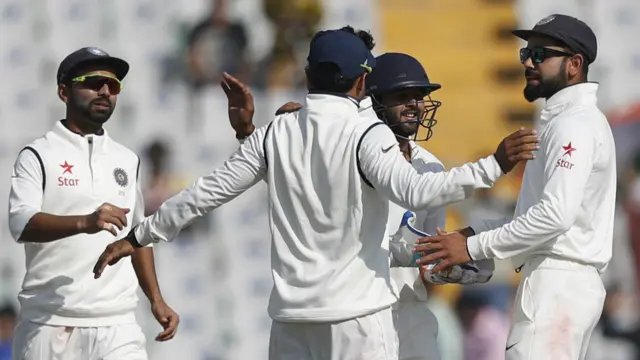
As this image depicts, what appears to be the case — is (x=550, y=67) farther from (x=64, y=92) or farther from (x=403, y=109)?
(x=64, y=92)

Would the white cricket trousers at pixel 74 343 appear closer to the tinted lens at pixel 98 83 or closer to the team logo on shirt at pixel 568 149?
the tinted lens at pixel 98 83

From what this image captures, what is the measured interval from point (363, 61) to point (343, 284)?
0.84 metres

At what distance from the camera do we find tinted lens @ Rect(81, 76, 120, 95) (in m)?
5.75

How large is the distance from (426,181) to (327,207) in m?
0.43

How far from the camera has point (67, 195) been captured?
18.4 feet

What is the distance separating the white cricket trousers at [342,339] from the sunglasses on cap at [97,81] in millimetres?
1511

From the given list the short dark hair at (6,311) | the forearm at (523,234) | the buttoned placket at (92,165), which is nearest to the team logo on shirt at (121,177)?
the buttoned placket at (92,165)

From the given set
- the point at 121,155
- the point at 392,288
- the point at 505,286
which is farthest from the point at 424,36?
the point at 392,288

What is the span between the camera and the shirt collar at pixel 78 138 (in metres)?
5.73

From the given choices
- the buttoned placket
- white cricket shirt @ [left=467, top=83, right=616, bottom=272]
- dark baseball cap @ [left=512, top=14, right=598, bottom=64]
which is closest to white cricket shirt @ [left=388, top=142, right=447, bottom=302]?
white cricket shirt @ [left=467, top=83, right=616, bottom=272]

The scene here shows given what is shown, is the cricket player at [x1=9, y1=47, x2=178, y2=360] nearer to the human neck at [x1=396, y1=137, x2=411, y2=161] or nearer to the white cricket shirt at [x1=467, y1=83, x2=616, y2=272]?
the human neck at [x1=396, y1=137, x2=411, y2=161]

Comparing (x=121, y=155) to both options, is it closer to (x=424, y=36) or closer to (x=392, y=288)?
(x=392, y=288)

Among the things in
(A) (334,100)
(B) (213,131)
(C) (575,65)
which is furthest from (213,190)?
(B) (213,131)

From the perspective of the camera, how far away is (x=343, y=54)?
487cm
